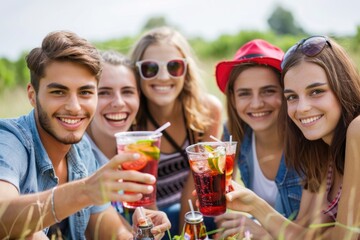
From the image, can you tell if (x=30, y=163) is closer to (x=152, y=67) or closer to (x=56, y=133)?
(x=56, y=133)

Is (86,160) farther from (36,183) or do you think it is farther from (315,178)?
(315,178)

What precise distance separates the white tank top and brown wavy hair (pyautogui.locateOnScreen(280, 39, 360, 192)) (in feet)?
2.54

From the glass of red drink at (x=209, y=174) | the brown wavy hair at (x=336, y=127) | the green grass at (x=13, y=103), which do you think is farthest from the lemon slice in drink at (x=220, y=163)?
the green grass at (x=13, y=103)

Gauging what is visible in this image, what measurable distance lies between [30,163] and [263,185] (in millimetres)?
2337

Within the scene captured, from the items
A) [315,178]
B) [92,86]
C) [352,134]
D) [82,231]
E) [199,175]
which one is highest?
[92,86]

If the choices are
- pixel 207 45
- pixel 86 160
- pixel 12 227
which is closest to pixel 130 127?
pixel 86 160

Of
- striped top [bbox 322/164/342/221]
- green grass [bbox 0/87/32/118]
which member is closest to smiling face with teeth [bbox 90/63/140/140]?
striped top [bbox 322/164/342/221]

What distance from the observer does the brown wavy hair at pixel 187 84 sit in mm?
5031

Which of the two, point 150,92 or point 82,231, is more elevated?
point 150,92

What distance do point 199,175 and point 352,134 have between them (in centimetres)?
104

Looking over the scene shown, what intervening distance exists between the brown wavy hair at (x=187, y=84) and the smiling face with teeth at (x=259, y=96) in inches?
31.4

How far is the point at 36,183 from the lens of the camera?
10.8 feet

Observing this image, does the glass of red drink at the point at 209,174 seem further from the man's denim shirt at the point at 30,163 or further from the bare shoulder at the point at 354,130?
the man's denim shirt at the point at 30,163

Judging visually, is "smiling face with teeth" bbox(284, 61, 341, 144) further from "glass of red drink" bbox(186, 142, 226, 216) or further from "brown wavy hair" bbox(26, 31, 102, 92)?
"brown wavy hair" bbox(26, 31, 102, 92)
